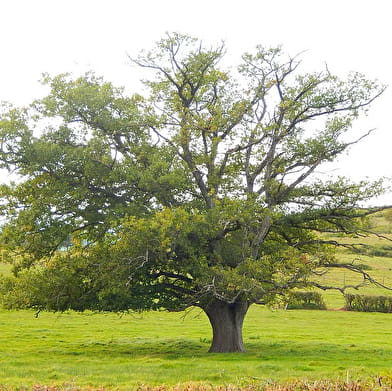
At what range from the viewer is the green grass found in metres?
17.3

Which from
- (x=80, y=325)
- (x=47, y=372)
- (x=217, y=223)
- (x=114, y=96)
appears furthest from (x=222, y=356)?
(x=80, y=325)

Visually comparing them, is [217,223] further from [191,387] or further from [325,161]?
[191,387]

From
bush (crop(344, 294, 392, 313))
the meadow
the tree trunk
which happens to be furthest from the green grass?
bush (crop(344, 294, 392, 313))

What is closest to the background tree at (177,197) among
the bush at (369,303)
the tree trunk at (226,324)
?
the tree trunk at (226,324)

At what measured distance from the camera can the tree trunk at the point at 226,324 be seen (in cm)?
2433

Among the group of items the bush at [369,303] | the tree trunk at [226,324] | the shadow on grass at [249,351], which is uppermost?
the bush at [369,303]

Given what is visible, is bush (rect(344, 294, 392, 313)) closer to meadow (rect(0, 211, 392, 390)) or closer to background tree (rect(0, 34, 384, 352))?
meadow (rect(0, 211, 392, 390))

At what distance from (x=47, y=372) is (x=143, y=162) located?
962 cm

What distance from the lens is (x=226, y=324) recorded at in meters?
24.5

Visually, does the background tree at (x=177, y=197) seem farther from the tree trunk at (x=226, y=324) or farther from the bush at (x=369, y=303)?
the bush at (x=369, y=303)

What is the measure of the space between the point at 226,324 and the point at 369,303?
34.5 m

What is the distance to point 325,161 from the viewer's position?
24.9m

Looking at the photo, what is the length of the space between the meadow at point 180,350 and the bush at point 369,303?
261 centimetres

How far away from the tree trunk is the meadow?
1.04m
